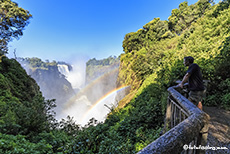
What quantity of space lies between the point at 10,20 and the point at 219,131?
1935 centimetres

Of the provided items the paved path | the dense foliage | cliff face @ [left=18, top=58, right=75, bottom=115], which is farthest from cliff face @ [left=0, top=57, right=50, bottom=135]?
cliff face @ [left=18, top=58, right=75, bottom=115]

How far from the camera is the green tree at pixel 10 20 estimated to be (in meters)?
12.9

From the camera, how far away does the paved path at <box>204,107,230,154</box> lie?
2520mm

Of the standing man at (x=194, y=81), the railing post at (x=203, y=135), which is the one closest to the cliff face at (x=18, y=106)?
the railing post at (x=203, y=135)

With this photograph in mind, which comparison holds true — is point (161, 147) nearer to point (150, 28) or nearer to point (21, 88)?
point (21, 88)

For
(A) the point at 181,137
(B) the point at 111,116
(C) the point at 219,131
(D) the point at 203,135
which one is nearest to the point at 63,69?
(B) the point at 111,116

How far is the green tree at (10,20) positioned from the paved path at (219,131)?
19.0 metres

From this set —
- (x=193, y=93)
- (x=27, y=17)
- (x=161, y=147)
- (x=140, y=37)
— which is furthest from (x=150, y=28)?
(x=161, y=147)

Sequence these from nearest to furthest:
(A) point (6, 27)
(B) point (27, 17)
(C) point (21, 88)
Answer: (C) point (21, 88) → (A) point (6, 27) → (B) point (27, 17)

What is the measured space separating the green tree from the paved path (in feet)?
62.2

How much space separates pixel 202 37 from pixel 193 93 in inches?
391

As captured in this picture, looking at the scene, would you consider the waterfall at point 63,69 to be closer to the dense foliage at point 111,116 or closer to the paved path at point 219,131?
the dense foliage at point 111,116

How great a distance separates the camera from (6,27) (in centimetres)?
1370

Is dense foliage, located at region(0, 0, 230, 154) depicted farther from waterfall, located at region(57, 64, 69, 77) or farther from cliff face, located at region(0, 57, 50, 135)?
waterfall, located at region(57, 64, 69, 77)
